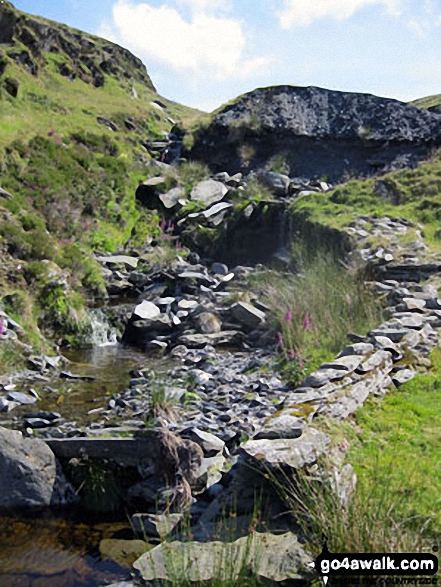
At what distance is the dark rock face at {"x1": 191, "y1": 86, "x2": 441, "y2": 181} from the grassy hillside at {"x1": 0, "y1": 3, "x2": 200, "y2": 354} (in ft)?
12.7

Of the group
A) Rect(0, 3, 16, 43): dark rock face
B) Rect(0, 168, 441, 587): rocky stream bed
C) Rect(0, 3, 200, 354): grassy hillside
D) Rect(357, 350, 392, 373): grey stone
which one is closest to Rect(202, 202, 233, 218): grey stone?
Rect(0, 3, 200, 354): grassy hillside

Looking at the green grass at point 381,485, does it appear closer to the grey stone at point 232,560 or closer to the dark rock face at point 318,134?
the grey stone at point 232,560

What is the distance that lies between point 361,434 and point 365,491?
1041mm

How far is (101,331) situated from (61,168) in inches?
339

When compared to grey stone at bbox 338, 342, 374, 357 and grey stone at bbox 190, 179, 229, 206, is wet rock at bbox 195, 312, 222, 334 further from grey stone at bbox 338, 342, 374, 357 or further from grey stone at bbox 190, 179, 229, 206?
grey stone at bbox 190, 179, 229, 206

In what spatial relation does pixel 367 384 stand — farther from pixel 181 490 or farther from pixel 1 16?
pixel 1 16

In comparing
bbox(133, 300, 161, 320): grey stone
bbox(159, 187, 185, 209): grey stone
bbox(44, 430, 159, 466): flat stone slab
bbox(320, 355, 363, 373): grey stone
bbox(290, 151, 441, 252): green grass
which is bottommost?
bbox(44, 430, 159, 466): flat stone slab

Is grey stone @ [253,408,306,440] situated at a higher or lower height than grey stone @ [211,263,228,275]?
lower

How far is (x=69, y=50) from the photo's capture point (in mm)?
36688

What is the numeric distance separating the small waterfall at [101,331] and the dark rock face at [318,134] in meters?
12.7

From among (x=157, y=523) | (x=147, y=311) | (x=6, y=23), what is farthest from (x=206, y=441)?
(x=6, y=23)

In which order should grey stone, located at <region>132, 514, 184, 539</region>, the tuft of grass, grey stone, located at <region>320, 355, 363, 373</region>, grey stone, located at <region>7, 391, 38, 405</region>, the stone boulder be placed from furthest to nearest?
grey stone, located at <region>7, 391, 38, 405</region> → grey stone, located at <region>320, 355, 363, 373</region> → the stone boulder → grey stone, located at <region>132, 514, 184, 539</region> → the tuft of grass

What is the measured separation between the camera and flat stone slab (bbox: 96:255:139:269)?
15469mm

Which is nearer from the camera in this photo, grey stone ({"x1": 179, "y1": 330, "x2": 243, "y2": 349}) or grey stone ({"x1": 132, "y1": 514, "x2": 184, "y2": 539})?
grey stone ({"x1": 132, "y1": 514, "x2": 184, "y2": 539})
